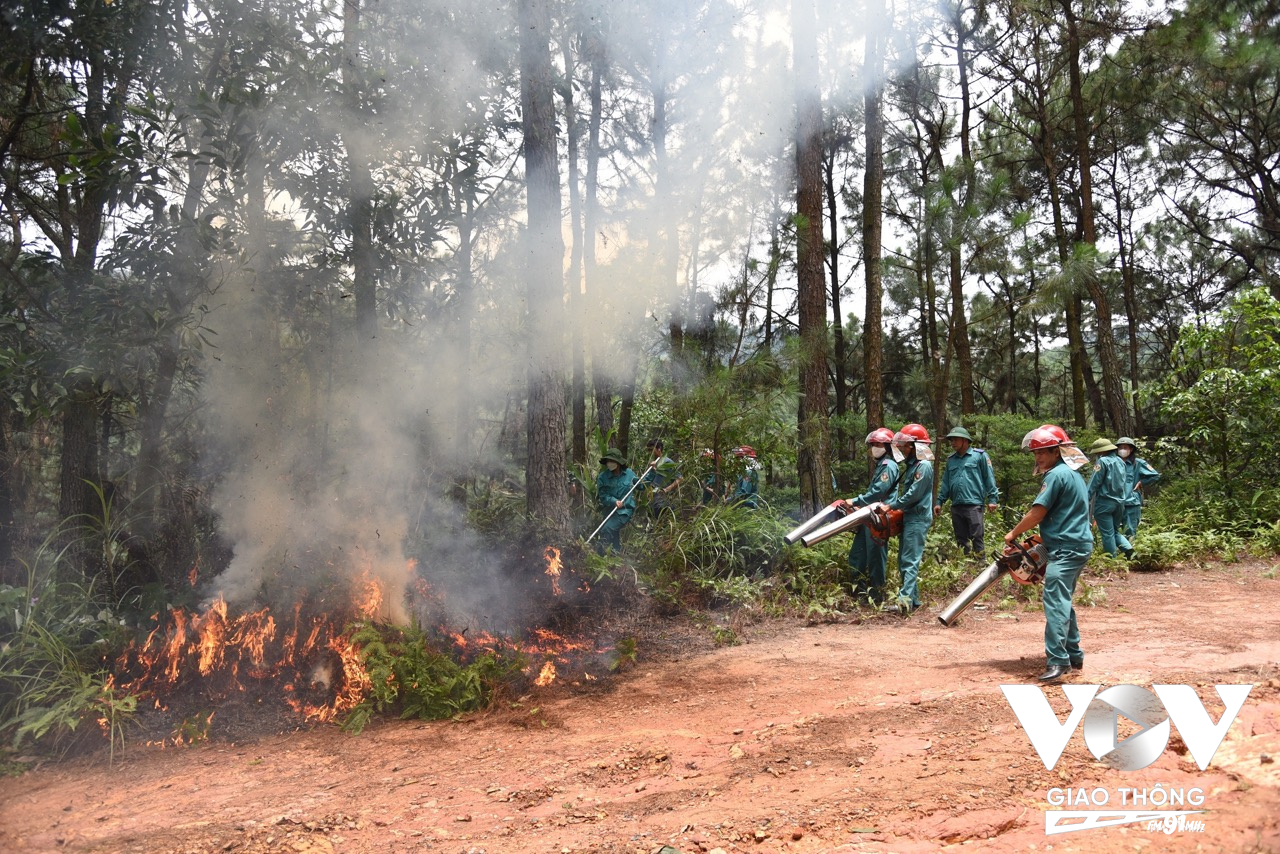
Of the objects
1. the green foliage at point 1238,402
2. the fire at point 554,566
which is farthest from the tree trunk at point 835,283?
the fire at point 554,566

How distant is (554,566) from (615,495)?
246cm

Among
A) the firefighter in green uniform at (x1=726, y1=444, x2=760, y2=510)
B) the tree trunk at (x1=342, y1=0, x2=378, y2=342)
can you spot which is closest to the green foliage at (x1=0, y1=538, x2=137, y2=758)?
Answer: the tree trunk at (x1=342, y1=0, x2=378, y2=342)

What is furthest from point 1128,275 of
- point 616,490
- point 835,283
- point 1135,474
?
point 616,490

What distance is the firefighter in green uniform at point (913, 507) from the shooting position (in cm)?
799

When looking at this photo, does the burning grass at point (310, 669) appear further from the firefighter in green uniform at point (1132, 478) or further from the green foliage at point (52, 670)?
the firefighter in green uniform at point (1132, 478)

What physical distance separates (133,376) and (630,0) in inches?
350

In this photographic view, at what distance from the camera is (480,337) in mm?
12602

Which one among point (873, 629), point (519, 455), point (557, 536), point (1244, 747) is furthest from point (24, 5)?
point (519, 455)

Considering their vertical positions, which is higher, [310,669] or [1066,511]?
[1066,511]

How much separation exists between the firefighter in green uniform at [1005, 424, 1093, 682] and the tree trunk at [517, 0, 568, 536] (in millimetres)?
4667

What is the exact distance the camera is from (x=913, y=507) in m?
8.14

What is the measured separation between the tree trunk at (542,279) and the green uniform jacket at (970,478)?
5.02m

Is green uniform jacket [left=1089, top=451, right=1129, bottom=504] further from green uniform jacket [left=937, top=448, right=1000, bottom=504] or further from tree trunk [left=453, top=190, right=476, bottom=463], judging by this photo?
tree trunk [left=453, top=190, right=476, bottom=463]

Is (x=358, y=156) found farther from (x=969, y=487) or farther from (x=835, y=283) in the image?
(x=835, y=283)
